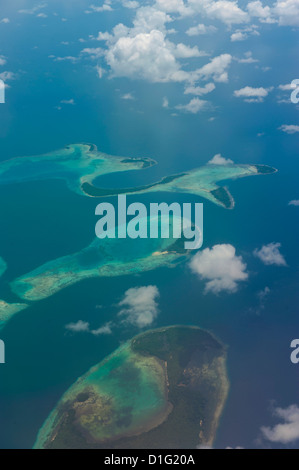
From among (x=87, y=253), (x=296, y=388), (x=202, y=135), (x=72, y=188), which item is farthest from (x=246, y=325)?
(x=202, y=135)

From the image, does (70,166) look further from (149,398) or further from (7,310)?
(149,398)

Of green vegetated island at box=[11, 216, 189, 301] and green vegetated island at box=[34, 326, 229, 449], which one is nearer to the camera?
green vegetated island at box=[34, 326, 229, 449]

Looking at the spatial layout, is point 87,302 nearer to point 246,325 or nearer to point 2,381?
point 2,381

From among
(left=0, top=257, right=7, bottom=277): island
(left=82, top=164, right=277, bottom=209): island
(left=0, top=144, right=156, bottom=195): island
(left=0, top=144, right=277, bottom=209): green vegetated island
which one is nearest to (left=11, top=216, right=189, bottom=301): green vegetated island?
(left=0, top=257, right=7, bottom=277): island

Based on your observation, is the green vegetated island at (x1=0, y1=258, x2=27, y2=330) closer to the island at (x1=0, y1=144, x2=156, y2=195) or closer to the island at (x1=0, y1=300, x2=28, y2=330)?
the island at (x1=0, y1=300, x2=28, y2=330)

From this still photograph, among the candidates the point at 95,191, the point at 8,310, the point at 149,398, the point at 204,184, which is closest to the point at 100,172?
the point at 95,191

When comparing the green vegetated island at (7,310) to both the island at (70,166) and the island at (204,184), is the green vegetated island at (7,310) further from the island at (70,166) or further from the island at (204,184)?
the island at (70,166)

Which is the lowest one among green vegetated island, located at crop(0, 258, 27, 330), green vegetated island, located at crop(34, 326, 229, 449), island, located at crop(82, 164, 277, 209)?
green vegetated island, located at crop(34, 326, 229, 449)

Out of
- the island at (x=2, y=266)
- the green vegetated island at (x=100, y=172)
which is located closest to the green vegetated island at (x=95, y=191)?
the green vegetated island at (x=100, y=172)

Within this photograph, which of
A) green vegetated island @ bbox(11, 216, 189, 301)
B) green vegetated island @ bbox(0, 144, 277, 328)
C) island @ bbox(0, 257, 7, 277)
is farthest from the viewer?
island @ bbox(0, 257, 7, 277)
